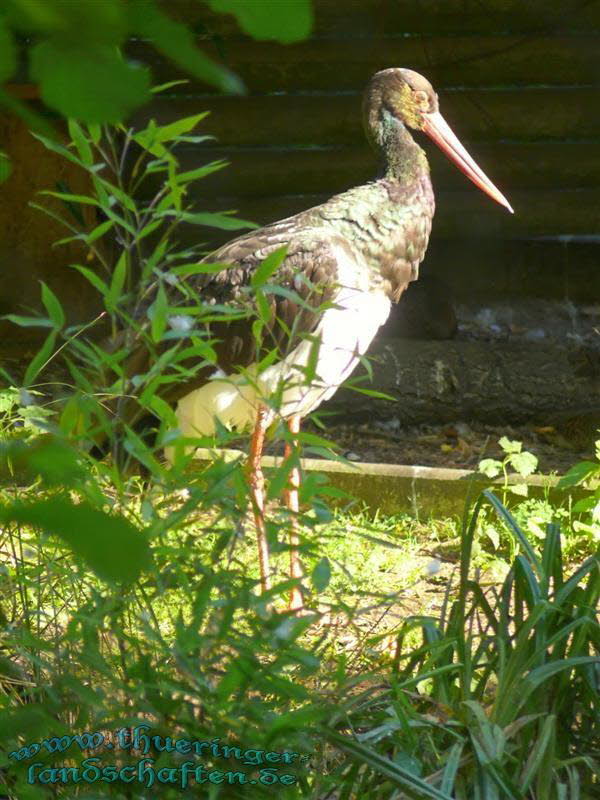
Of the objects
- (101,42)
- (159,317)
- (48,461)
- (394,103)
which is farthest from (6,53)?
(394,103)

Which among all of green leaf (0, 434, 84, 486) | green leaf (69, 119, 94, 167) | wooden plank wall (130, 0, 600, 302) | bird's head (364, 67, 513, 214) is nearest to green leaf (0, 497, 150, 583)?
green leaf (0, 434, 84, 486)

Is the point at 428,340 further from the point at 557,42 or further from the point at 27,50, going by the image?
the point at 27,50

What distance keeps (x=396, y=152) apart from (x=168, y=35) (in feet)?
12.7

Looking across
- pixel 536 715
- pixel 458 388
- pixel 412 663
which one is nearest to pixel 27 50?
pixel 536 715

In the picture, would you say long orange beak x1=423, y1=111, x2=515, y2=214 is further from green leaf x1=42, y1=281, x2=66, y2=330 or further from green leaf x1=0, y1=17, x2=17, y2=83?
green leaf x1=0, y1=17, x2=17, y2=83

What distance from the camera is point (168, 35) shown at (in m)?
0.65

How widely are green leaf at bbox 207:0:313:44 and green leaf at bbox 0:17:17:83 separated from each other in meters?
0.13

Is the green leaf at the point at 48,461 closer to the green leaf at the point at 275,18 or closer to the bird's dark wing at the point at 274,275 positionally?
the green leaf at the point at 275,18

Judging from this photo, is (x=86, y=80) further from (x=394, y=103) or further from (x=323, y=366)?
(x=394, y=103)

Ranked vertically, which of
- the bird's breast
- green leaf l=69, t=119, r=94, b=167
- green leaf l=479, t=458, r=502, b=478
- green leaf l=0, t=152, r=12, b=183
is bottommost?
green leaf l=479, t=458, r=502, b=478

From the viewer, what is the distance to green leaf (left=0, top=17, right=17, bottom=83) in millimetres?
627

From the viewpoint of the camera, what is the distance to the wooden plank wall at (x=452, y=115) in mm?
6184

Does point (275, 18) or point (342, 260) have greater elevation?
point (275, 18)

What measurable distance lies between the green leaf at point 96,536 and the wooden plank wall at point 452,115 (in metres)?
5.45
